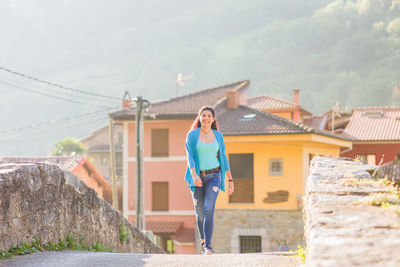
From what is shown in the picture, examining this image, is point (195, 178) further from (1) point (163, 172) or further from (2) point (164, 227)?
(1) point (163, 172)

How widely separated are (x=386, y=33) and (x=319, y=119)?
91.0 metres

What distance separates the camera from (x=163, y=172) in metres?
34.8

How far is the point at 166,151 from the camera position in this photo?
1375 inches

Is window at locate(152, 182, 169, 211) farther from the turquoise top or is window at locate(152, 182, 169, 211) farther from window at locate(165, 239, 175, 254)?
the turquoise top

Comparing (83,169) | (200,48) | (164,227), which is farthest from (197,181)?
(200,48)

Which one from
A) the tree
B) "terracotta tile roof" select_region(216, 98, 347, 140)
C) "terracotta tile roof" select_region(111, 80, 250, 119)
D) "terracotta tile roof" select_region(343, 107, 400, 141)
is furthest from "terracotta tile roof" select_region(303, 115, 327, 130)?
the tree

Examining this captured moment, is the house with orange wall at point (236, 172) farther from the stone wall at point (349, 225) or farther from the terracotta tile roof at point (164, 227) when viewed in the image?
the stone wall at point (349, 225)

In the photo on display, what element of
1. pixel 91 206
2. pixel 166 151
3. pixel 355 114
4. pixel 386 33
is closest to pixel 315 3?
pixel 386 33

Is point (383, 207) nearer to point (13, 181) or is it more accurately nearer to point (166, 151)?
point (13, 181)

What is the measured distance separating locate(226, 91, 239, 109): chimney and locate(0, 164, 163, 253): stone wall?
28.4 metres

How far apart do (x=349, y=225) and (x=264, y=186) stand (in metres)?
27.6

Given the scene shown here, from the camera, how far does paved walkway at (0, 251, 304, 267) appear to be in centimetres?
514

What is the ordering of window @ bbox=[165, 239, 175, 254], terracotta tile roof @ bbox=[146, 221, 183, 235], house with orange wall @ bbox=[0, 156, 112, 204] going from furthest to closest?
house with orange wall @ bbox=[0, 156, 112, 204]
window @ bbox=[165, 239, 175, 254]
terracotta tile roof @ bbox=[146, 221, 183, 235]

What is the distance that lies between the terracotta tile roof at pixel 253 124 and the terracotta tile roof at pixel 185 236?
227 inches
